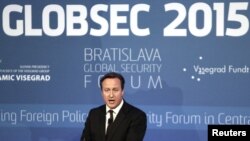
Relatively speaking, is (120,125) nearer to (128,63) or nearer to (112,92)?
(112,92)

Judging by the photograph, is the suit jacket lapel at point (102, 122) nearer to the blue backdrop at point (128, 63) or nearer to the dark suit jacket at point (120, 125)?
the dark suit jacket at point (120, 125)

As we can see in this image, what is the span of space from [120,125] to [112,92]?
257 mm

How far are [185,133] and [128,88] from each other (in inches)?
22.2

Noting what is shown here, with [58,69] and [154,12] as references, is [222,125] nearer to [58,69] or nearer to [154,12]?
[154,12]

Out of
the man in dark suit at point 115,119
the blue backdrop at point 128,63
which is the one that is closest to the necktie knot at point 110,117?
the man in dark suit at point 115,119

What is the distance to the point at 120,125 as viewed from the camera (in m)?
3.96

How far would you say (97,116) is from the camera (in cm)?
409

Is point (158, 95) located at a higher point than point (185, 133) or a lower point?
higher

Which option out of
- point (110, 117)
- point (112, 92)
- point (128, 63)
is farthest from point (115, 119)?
point (128, 63)

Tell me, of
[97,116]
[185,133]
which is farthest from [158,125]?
[97,116]

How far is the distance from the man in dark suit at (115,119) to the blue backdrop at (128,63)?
3.9 inches

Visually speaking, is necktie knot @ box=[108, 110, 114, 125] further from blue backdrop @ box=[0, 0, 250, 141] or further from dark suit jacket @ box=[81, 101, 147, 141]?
blue backdrop @ box=[0, 0, 250, 141]

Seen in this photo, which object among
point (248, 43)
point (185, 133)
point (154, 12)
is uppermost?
point (154, 12)

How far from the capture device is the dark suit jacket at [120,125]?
155 inches
